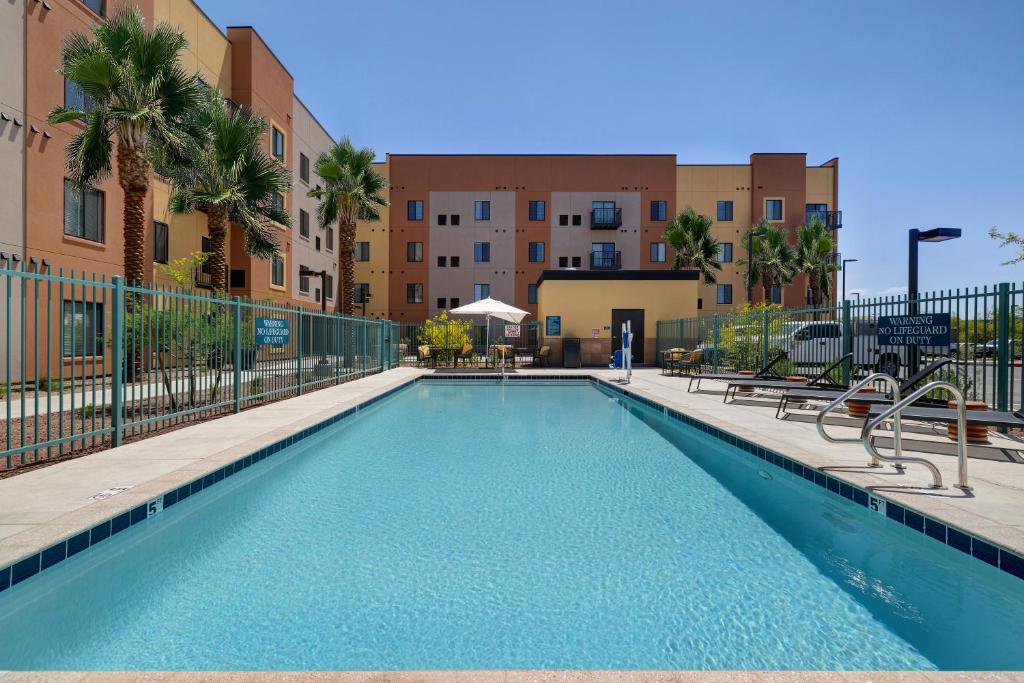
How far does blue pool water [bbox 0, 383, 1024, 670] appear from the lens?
2.57 m

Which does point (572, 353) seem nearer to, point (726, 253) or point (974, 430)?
point (974, 430)

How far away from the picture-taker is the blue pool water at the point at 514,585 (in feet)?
8.45

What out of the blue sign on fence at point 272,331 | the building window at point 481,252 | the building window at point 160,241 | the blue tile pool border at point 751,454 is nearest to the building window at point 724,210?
the building window at point 481,252

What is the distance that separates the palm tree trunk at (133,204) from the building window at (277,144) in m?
11.9

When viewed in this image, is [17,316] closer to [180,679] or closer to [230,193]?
[230,193]

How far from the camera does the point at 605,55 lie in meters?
11.6

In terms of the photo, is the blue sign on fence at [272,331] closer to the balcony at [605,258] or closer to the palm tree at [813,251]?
the balcony at [605,258]

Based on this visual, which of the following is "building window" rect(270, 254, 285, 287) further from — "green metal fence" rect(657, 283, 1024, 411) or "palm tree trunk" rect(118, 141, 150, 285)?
"green metal fence" rect(657, 283, 1024, 411)

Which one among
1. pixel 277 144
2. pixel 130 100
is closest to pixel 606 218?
pixel 277 144

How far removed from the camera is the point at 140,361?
7.15 m

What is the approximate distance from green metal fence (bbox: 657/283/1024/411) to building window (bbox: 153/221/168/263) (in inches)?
676

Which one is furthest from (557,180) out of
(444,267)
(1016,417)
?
(1016,417)

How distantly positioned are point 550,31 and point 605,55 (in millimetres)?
1343

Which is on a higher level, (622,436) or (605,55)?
(605,55)
